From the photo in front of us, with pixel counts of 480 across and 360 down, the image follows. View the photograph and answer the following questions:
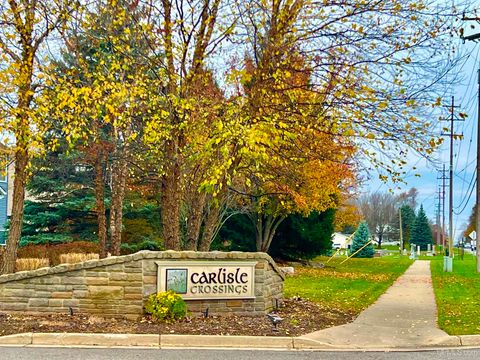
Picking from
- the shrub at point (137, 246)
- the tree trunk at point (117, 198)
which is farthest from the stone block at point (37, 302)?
the shrub at point (137, 246)

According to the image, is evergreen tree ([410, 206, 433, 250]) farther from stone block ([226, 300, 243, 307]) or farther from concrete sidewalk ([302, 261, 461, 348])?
stone block ([226, 300, 243, 307])

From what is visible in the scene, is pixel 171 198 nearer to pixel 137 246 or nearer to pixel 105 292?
pixel 105 292

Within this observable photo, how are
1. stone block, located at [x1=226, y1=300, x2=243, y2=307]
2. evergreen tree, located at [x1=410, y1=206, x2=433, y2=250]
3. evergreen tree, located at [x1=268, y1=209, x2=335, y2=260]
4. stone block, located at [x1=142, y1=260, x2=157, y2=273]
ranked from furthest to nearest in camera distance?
evergreen tree, located at [x1=410, y1=206, x2=433, y2=250] < evergreen tree, located at [x1=268, y1=209, x2=335, y2=260] < stone block, located at [x1=226, y1=300, x2=243, y2=307] < stone block, located at [x1=142, y1=260, x2=157, y2=273]

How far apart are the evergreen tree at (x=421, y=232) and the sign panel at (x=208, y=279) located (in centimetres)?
9957

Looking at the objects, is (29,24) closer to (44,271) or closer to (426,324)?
(44,271)

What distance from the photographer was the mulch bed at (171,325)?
351 inches

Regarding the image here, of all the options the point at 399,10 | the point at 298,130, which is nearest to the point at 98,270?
the point at 298,130

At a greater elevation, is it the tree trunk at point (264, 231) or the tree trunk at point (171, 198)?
the tree trunk at point (171, 198)

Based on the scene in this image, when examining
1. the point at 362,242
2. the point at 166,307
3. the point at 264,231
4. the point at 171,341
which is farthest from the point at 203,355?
the point at 362,242

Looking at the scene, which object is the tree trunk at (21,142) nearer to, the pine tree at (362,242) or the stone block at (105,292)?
the stone block at (105,292)

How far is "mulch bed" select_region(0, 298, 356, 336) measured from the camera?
8.92 meters

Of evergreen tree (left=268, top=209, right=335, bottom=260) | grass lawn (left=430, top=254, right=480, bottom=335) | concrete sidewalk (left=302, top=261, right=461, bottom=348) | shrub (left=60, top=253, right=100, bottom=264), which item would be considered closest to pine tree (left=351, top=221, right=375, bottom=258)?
evergreen tree (left=268, top=209, right=335, bottom=260)

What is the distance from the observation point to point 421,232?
105562 mm

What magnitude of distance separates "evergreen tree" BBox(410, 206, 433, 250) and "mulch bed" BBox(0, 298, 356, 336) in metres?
99.5
